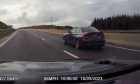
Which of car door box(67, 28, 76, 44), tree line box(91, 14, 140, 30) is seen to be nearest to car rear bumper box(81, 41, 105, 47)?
car door box(67, 28, 76, 44)

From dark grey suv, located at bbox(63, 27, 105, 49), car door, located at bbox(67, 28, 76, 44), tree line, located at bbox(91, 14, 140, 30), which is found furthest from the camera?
tree line, located at bbox(91, 14, 140, 30)

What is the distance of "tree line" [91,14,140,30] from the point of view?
106 metres

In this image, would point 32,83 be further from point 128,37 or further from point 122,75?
point 128,37

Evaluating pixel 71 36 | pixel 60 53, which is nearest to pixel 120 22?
pixel 71 36

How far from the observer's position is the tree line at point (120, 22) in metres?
106

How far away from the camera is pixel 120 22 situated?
381ft

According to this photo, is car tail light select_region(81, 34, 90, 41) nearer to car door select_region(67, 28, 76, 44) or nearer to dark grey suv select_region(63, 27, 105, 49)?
dark grey suv select_region(63, 27, 105, 49)

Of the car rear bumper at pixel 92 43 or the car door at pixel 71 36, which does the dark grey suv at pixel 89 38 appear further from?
the car door at pixel 71 36

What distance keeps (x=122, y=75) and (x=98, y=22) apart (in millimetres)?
135470

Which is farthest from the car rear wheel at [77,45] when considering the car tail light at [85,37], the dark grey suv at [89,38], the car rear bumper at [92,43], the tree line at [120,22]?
the tree line at [120,22]

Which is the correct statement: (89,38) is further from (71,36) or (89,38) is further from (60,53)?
(60,53)

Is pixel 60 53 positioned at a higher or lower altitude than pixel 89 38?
lower

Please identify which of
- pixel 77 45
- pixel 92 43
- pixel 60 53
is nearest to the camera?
pixel 60 53

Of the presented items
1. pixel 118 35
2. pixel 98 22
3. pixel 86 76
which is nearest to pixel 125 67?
pixel 86 76
